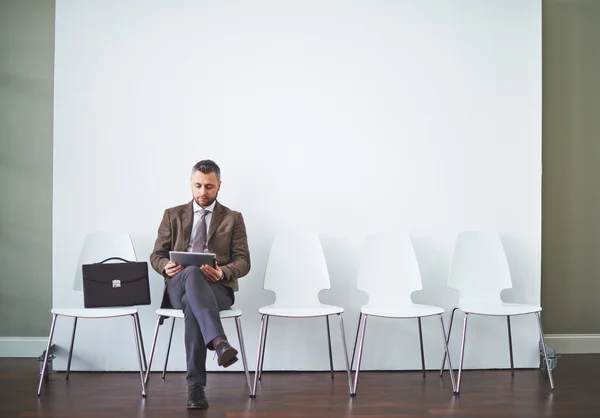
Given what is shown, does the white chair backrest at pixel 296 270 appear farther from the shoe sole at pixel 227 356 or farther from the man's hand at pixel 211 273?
the shoe sole at pixel 227 356

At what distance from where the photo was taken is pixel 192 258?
327 cm

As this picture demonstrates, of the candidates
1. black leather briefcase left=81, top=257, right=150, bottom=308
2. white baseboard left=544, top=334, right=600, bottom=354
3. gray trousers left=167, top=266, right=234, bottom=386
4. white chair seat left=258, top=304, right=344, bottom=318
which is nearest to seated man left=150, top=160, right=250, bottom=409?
gray trousers left=167, top=266, right=234, bottom=386

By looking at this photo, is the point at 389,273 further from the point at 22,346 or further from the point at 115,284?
the point at 22,346

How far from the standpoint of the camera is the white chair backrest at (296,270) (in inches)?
148

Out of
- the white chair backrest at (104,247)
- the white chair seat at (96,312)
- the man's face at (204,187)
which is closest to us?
the white chair seat at (96,312)

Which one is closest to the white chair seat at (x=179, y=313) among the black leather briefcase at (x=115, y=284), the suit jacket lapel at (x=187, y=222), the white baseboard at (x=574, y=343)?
the black leather briefcase at (x=115, y=284)

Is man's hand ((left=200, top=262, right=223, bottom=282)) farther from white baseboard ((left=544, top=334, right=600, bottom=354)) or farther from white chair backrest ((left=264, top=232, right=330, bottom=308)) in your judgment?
white baseboard ((left=544, top=334, right=600, bottom=354))

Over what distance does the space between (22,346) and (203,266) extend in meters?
1.72

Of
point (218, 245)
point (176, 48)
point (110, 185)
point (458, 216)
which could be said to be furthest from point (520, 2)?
point (110, 185)

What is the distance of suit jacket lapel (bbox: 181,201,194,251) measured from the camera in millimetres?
3551

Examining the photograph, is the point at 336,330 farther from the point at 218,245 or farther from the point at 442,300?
the point at 218,245

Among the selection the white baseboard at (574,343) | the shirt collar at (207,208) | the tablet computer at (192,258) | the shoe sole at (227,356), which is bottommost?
the white baseboard at (574,343)

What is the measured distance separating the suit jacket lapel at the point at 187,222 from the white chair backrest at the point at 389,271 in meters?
1.06

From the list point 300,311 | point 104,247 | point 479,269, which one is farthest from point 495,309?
point 104,247
